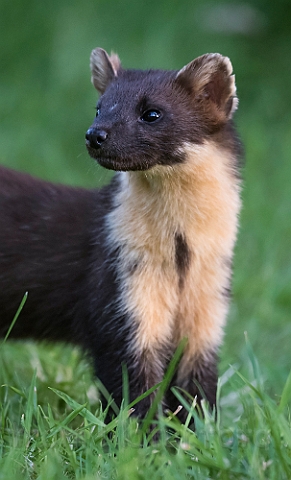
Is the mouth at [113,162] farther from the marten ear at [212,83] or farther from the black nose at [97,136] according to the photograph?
the marten ear at [212,83]

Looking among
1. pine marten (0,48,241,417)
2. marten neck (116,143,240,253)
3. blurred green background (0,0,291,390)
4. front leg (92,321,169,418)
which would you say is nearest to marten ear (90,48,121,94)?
pine marten (0,48,241,417)

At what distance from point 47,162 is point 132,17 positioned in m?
3.15

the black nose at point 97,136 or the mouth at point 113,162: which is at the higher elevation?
the black nose at point 97,136

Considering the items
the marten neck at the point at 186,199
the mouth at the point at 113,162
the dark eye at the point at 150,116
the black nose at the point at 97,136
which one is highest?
the dark eye at the point at 150,116

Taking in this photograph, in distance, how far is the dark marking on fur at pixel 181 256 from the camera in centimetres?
468

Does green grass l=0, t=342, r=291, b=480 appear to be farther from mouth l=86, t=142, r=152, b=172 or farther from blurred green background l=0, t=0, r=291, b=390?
blurred green background l=0, t=0, r=291, b=390

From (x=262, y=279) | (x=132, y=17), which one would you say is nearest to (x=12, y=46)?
(x=132, y=17)

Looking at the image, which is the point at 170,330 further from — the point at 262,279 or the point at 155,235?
the point at 262,279

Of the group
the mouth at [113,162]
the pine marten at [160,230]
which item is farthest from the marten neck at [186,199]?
the mouth at [113,162]

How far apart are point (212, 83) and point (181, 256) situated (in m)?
0.96

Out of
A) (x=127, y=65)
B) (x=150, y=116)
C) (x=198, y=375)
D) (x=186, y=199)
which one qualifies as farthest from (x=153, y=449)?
(x=127, y=65)

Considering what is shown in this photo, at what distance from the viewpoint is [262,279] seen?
24.4ft

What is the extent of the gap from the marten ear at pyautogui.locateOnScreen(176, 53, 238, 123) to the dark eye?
0.97 feet

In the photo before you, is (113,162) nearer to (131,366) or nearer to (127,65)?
(131,366)
